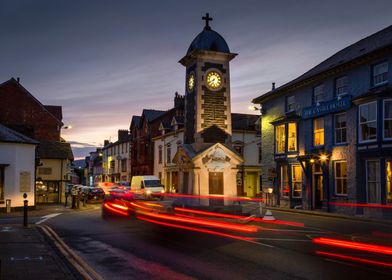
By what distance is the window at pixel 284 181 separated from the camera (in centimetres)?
3450

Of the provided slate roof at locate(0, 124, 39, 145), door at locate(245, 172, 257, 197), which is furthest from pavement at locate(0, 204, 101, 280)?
door at locate(245, 172, 257, 197)

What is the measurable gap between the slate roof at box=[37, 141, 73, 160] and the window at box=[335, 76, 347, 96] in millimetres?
25624

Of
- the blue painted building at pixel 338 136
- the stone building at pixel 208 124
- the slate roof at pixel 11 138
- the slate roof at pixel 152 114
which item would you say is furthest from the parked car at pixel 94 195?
the slate roof at pixel 152 114

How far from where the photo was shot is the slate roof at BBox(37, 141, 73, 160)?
143 feet

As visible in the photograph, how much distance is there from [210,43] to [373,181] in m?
12.5

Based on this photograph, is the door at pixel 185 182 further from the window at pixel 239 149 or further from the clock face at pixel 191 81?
the window at pixel 239 149

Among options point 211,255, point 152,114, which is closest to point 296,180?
point 211,255

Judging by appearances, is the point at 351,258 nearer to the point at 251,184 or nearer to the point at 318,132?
the point at 318,132

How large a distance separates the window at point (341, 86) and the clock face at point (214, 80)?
747cm

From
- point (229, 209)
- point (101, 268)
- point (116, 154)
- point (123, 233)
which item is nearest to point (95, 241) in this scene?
point (123, 233)

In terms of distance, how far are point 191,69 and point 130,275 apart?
20937 millimetres

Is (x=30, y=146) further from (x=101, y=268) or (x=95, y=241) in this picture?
(x=101, y=268)

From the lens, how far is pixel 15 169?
3148cm

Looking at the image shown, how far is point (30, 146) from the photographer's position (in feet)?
108
